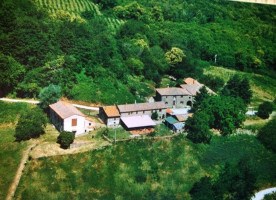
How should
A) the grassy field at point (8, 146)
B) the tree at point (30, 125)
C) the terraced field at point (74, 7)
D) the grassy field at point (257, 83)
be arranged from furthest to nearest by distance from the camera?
the grassy field at point (257, 83) → the terraced field at point (74, 7) → the tree at point (30, 125) → the grassy field at point (8, 146)

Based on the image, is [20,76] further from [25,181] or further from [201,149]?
[201,149]

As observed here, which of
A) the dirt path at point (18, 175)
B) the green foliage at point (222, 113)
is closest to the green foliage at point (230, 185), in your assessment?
the green foliage at point (222, 113)

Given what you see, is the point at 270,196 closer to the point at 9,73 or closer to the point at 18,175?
the point at 18,175

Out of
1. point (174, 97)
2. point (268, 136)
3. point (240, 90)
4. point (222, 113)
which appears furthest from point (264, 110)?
point (174, 97)

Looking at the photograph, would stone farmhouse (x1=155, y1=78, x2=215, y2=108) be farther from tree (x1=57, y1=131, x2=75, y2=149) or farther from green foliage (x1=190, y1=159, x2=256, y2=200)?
tree (x1=57, y1=131, x2=75, y2=149)

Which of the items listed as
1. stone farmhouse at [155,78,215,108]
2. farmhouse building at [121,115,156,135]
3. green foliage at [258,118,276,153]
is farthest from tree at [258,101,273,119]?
farmhouse building at [121,115,156,135]

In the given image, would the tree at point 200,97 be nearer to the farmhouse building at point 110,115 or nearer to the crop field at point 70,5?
the farmhouse building at point 110,115
